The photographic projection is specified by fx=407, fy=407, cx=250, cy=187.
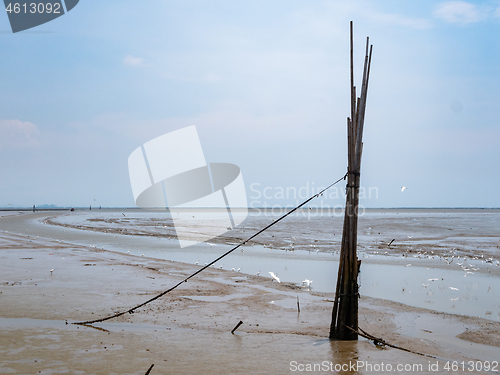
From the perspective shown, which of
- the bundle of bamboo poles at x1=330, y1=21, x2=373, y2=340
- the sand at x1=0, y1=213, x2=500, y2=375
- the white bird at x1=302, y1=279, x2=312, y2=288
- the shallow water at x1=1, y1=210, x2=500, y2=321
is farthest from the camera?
the white bird at x1=302, y1=279, x2=312, y2=288

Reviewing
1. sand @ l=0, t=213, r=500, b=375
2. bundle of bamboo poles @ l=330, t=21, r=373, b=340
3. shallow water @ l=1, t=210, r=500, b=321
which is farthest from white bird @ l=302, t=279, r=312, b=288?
bundle of bamboo poles @ l=330, t=21, r=373, b=340

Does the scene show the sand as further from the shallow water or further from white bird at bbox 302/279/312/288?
the shallow water

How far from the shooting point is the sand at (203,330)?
5.97 metres

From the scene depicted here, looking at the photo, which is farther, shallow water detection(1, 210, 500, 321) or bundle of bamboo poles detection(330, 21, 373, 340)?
shallow water detection(1, 210, 500, 321)

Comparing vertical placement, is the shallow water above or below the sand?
below

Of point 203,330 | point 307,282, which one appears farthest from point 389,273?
point 203,330

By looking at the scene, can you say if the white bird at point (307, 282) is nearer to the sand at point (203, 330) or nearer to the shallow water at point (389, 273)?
the shallow water at point (389, 273)

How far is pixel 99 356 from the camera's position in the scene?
6.11m

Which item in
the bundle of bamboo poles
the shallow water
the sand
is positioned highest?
the bundle of bamboo poles

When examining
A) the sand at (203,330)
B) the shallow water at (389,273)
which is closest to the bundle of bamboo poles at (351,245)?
the sand at (203,330)

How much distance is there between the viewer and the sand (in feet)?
19.6

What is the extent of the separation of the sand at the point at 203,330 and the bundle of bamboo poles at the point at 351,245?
1.09 ft

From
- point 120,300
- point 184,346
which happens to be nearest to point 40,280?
point 120,300

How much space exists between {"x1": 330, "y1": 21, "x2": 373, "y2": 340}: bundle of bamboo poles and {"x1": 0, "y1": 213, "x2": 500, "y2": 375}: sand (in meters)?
0.33
